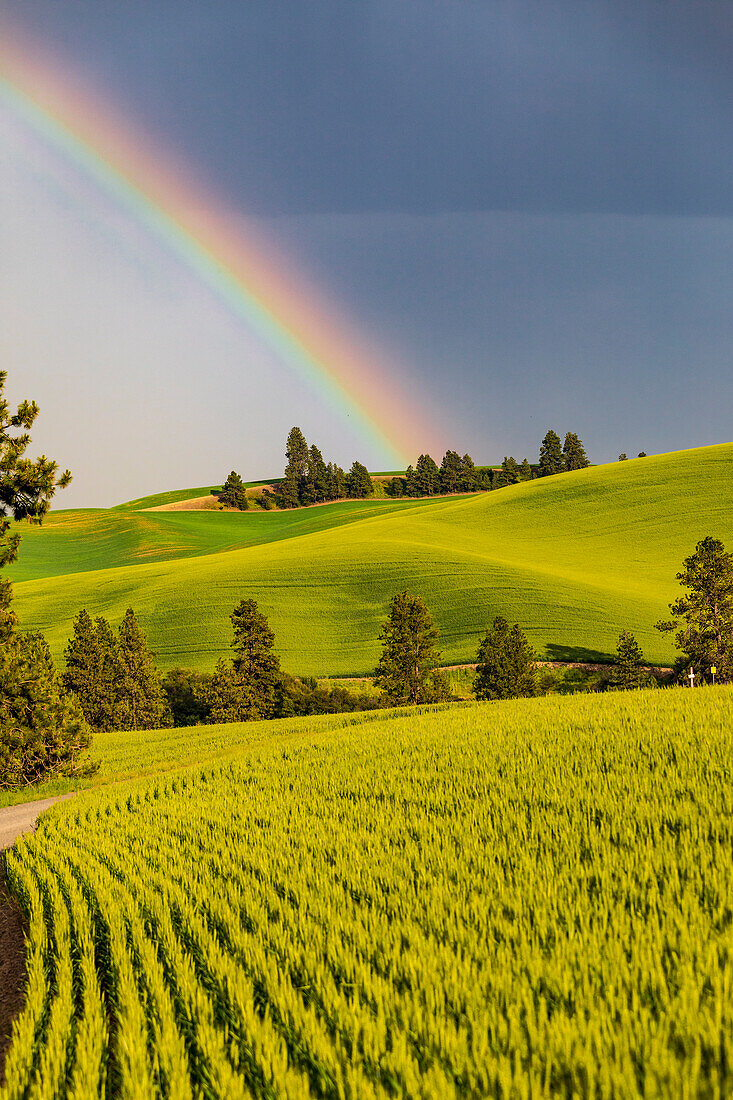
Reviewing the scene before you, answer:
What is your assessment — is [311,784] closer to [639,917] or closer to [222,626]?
[639,917]

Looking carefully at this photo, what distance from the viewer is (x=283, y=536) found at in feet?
412

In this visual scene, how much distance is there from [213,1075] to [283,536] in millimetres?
123064

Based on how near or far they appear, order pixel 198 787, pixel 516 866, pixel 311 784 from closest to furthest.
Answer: pixel 516 866 < pixel 311 784 < pixel 198 787

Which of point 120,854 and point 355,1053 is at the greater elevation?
point 355,1053

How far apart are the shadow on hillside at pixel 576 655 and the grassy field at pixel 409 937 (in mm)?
40908

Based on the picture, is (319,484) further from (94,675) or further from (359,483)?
(94,675)

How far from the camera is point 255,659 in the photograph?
44844mm

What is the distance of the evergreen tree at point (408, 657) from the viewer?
41.3m

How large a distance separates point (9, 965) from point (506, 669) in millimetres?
36306

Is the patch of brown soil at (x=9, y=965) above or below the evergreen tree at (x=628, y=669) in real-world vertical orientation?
above

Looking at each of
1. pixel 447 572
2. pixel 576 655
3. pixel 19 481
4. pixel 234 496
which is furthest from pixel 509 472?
pixel 19 481

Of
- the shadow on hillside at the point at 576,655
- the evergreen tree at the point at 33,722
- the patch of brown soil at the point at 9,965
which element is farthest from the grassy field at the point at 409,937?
the shadow on hillside at the point at 576,655

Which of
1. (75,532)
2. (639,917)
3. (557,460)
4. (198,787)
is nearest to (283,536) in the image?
(75,532)

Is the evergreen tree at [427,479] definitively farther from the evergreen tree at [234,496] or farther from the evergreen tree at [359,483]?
the evergreen tree at [234,496]
